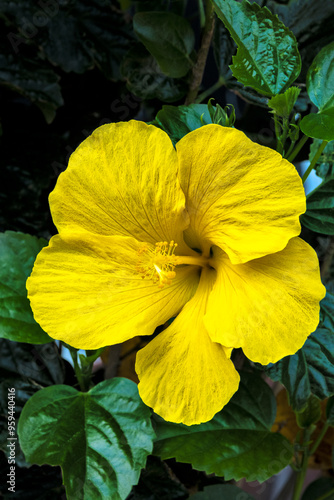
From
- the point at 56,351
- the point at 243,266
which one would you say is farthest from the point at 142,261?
the point at 56,351

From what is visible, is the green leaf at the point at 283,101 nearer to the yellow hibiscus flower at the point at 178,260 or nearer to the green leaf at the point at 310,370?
the yellow hibiscus flower at the point at 178,260

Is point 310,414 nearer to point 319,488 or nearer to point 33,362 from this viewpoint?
point 319,488

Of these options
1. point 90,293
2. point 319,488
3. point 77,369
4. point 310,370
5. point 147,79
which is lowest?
point 319,488

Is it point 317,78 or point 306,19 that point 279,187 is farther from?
point 306,19

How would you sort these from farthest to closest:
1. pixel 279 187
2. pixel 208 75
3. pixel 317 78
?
pixel 208 75 → pixel 317 78 → pixel 279 187

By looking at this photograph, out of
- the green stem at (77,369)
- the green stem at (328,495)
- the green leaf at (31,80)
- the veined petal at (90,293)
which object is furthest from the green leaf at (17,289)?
the green stem at (328,495)

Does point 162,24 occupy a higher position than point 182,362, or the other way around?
point 162,24

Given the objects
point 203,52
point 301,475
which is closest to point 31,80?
point 203,52

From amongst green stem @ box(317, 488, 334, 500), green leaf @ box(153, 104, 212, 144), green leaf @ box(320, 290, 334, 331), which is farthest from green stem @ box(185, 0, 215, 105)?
green stem @ box(317, 488, 334, 500)
